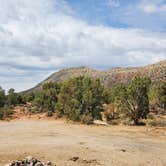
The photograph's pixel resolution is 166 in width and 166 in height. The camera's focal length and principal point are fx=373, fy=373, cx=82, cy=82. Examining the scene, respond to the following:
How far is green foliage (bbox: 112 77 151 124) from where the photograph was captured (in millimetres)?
39531

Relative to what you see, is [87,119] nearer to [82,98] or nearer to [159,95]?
[82,98]

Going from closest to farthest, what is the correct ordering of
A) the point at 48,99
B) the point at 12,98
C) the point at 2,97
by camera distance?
the point at 48,99 → the point at 2,97 → the point at 12,98

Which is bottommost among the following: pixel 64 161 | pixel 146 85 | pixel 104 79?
pixel 64 161

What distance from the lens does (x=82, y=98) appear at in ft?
137

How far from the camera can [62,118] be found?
47.1m

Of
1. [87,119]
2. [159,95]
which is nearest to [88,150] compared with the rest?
[87,119]

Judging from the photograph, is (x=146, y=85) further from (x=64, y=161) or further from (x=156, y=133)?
(x=64, y=161)

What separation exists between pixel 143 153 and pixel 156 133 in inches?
422

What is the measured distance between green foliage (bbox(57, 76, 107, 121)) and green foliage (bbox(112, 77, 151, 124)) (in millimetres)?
2742

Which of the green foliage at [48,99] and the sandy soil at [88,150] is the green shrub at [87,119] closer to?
the sandy soil at [88,150]

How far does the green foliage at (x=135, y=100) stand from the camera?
130ft

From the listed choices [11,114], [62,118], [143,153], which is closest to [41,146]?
[143,153]

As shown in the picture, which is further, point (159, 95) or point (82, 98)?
point (159, 95)

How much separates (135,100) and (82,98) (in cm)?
605
